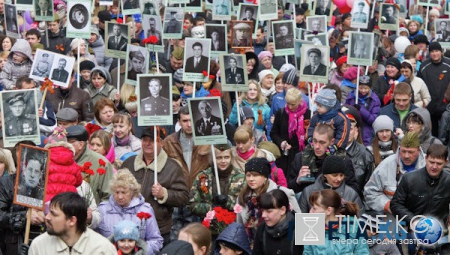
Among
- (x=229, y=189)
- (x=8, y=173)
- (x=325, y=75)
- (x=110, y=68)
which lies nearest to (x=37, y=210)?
(x=8, y=173)

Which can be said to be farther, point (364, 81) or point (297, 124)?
point (364, 81)

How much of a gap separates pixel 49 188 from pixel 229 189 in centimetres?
209

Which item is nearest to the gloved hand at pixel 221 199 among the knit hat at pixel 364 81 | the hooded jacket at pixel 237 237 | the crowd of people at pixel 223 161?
the crowd of people at pixel 223 161

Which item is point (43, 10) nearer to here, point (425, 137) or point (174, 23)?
point (174, 23)

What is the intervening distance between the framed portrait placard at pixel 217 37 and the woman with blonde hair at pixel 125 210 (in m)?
7.51

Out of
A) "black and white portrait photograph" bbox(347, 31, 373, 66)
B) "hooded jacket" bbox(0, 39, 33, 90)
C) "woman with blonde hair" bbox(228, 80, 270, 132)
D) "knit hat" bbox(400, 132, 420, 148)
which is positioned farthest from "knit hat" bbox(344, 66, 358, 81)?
"knit hat" bbox(400, 132, 420, 148)

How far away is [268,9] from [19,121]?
9424mm

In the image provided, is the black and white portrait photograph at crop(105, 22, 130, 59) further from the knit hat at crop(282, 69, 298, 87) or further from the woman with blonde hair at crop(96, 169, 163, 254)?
the woman with blonde hair at crop(96, 169, 163, 254)

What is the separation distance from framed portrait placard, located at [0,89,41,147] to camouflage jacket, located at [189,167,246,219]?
6.30 feet

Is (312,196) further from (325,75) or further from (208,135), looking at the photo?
(325,75)

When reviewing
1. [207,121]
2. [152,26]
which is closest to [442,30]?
[152,26]

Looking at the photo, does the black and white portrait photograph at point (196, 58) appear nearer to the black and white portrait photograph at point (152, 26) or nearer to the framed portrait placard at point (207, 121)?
the framed portrait placard at point (207, 121)

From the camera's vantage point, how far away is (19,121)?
12773 mm

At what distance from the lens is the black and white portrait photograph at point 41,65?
15.9m
